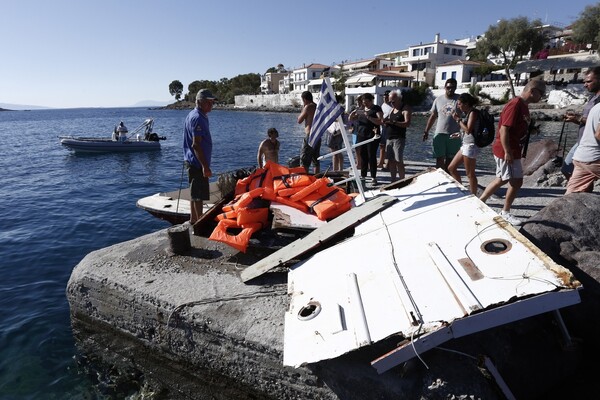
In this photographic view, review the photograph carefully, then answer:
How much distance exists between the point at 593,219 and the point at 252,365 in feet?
13.6

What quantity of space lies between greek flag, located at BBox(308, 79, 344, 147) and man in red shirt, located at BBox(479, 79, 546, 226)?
2.30 meters

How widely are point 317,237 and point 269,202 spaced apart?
131 cm

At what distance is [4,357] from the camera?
5.32m

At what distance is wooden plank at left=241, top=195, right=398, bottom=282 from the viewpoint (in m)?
4.33

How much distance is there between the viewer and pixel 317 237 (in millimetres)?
4430

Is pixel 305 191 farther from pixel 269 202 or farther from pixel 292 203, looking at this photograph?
pixel 269 202

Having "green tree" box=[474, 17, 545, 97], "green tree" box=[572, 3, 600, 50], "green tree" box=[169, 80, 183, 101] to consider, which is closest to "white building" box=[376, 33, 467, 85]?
"green tree" box=[474, 17, 545, 97]

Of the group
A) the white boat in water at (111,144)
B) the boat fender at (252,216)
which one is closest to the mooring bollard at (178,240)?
the boat fender at (252,216)

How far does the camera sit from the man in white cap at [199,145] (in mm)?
5840

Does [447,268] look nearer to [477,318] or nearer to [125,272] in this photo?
[477,318]

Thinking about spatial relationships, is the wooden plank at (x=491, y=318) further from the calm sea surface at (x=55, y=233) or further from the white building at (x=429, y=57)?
the white building at (x=429, y=57)

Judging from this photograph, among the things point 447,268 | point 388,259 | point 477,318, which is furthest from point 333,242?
point 477,318

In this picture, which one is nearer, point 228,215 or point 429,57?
point 228,215

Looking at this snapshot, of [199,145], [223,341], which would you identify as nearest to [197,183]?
[199,145]
